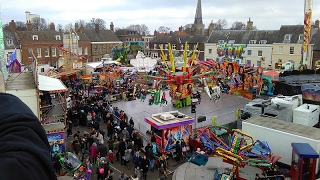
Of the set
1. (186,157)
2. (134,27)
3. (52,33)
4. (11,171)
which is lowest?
(186,157)

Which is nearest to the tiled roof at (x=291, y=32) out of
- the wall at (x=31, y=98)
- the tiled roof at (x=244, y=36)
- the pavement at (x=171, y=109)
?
the tiled roof at (x=244, y=36)

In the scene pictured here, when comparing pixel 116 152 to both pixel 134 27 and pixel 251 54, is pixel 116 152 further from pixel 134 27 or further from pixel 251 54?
pixel 134 27

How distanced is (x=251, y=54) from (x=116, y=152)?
3781 centimetres

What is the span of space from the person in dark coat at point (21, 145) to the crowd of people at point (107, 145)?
10.2 metres

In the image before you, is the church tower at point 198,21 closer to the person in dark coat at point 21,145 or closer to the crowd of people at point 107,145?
Answer: the crowd of people at point 107,145

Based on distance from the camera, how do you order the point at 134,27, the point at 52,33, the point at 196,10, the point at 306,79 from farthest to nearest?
the point at 134,27 → the point at 196,10 → the point at 52,33 → the point at 306,79

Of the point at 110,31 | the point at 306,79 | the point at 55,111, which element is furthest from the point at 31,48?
the point at 306,79

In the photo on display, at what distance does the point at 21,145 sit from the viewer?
3.60 ft

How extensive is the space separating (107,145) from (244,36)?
38.1 m

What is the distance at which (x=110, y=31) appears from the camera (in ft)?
190

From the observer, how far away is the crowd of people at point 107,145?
12.3 m

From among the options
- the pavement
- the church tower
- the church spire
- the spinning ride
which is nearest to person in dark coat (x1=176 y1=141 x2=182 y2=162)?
the pavement

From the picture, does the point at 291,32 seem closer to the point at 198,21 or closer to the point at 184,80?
the point at 184,80

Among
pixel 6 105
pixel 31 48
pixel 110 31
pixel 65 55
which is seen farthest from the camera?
pixel 110 31
